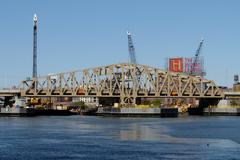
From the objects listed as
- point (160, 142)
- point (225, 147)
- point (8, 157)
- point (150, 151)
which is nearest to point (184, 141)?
point (160, 142)

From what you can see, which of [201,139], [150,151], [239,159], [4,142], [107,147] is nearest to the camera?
[239,159]

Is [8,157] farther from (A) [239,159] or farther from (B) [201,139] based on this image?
(B) [201,139]

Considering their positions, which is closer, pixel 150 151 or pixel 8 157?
pixel 8 157

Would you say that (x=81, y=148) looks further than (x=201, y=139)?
No

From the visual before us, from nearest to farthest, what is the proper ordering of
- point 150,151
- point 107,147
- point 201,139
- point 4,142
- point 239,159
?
point 239,159 → point 150,151 → point 107,147 → point 4,142 → point 201,139

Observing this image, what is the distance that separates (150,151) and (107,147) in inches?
304

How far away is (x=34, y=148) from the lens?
80.5 metres

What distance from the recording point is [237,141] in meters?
93.2

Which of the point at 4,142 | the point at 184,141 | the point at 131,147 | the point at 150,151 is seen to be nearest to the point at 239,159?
the point at 150,151

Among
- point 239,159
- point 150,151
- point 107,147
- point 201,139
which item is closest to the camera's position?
point 239,159

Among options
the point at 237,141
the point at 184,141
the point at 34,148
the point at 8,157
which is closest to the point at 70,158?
the point at 8,157

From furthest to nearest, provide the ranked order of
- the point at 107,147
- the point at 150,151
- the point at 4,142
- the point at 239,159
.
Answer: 1. the point at 4,142
2. the point at 107,147
3. the point at 150,151
4. the point at 239,159

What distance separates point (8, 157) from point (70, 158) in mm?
7285

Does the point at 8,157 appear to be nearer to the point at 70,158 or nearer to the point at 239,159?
the point at 70,158
